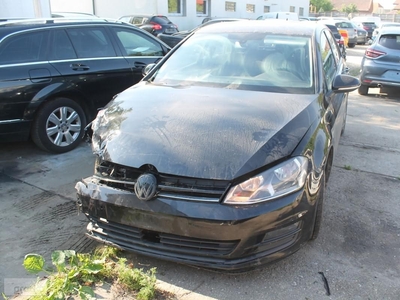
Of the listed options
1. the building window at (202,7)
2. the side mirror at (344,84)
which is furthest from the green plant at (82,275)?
the building window at (202,7)

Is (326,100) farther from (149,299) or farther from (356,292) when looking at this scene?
(149,299)

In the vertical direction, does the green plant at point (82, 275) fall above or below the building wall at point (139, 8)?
below

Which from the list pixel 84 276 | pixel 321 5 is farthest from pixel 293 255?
pixel 321 5

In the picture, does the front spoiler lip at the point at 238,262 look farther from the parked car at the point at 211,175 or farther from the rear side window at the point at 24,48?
the rear side window at the point at 24,48

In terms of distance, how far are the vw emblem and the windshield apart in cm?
144

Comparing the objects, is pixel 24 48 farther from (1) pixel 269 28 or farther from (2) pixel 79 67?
(1) pixel 269 28

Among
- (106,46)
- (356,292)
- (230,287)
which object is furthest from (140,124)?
(106,46)

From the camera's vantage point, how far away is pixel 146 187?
248 cm

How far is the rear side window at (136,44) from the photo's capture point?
5727 millimetres

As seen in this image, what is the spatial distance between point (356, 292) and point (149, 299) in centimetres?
137

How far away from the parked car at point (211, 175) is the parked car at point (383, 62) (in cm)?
618

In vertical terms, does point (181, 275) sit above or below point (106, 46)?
below

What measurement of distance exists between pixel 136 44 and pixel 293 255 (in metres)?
4.16

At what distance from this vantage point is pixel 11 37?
179 inches
